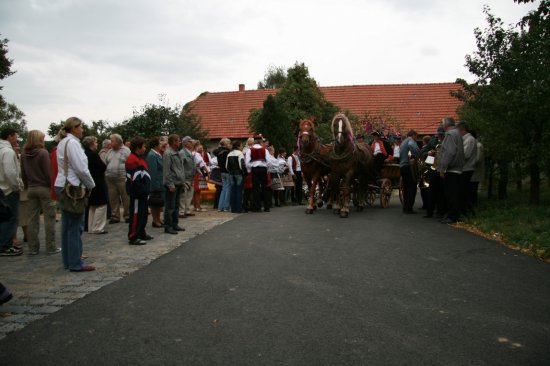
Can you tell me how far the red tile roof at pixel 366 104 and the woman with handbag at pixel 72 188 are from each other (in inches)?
1151

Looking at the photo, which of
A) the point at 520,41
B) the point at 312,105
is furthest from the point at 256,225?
the point at 312,105

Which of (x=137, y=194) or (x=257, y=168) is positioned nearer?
(x=137, y=194)

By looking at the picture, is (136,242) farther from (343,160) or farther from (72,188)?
(343,160)

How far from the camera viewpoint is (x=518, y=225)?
9164 millimetres

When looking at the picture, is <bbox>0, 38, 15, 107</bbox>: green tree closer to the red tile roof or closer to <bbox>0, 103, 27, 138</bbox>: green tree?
the red tile roof

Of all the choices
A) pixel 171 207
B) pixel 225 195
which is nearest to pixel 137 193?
pixel 171 207

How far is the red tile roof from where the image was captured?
35312mm

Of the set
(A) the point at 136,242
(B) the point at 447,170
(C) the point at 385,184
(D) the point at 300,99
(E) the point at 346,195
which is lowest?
(A) the point at 136,242

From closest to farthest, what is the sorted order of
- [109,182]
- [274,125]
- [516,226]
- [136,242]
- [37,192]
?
[37,192] < [136,242] < [516,226] < [109,182] < [274,125]

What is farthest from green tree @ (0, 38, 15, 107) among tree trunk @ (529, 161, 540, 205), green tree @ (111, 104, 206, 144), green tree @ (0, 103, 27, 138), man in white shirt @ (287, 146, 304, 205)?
green tree @ (0, 103, 27, 138)

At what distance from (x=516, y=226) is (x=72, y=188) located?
766cm

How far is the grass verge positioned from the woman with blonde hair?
7480mm

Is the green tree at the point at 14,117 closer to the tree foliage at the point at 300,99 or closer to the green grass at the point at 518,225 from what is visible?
the tree foliage at the point at 300,99

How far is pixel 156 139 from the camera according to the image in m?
9.96
